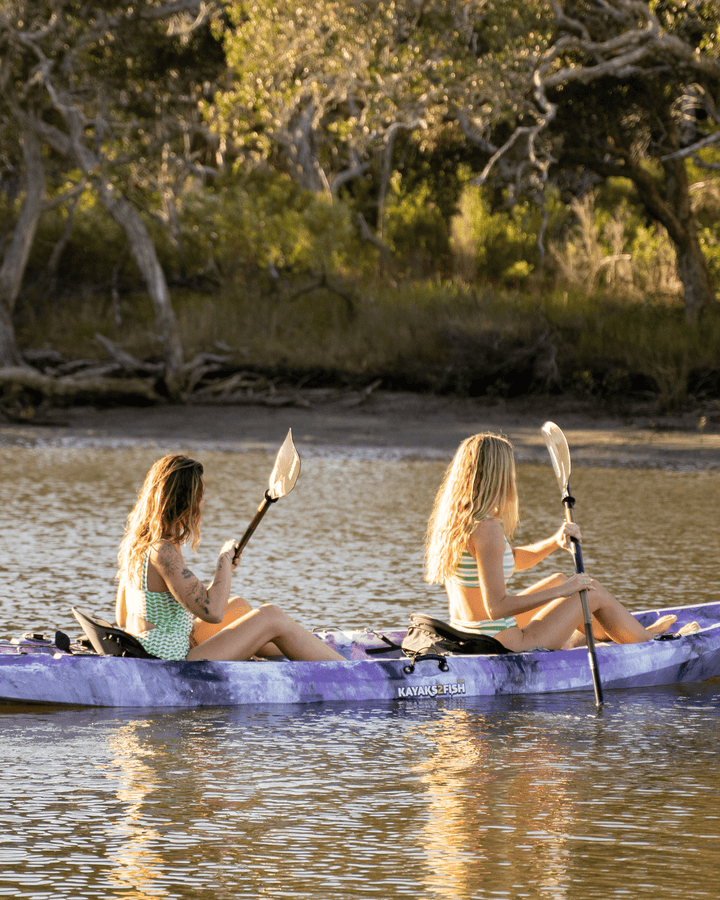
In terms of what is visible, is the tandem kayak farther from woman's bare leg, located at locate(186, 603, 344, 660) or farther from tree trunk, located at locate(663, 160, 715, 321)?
tree trunk, located at locate(663, 160, 715, 321)

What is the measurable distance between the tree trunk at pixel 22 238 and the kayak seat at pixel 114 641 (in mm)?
16926

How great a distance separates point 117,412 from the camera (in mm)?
23031

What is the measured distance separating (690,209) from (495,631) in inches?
702

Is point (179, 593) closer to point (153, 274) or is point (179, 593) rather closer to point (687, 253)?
point (153, 274)

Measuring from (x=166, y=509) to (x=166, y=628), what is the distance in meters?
0.65

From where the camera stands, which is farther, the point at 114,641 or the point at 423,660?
the point at 423,660

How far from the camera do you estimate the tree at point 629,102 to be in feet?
65.5

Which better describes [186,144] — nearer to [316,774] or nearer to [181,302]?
[181,302]

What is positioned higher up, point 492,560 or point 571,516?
point 571,516

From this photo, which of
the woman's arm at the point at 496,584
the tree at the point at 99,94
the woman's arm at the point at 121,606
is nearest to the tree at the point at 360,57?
the tree at the point at 99,94

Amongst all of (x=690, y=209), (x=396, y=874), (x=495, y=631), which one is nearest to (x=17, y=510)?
(x=495, y=631)

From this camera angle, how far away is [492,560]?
6.82 meters

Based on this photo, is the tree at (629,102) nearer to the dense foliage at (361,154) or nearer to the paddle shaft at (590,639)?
the dense foliage at (361,154)

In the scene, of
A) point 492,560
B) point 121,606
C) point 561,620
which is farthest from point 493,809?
point 121,606
